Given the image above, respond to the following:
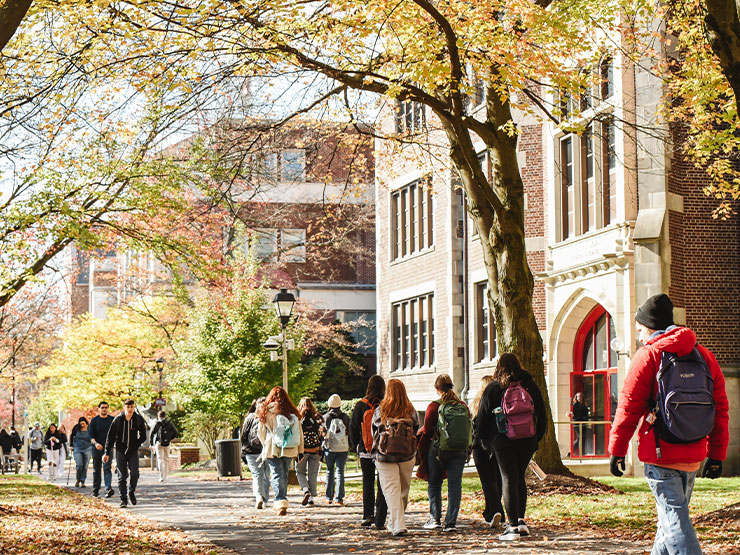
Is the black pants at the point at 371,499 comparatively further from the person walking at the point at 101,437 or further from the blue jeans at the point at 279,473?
the person walking at the point at 101,437

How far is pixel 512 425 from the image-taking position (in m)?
11.0

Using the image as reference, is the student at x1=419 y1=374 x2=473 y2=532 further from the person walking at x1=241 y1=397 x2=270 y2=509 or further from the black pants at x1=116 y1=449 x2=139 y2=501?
the black pants at x1=116 y1=449 x2=139 y2=501

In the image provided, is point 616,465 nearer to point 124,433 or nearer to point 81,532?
point 81,532

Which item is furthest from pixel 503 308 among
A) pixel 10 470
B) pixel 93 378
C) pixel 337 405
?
pixel 10 470

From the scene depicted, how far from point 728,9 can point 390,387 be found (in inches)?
213

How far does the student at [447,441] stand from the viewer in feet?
39.4

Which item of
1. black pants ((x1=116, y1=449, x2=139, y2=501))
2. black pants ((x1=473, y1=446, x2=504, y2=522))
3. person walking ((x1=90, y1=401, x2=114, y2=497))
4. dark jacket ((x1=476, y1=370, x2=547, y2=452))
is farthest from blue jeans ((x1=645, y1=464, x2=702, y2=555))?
person walking ((x1=90, y1=401, x2=114, y2=497))

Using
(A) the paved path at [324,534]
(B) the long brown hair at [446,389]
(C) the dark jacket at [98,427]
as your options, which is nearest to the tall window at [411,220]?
(C) the dark jacket at [98,427]

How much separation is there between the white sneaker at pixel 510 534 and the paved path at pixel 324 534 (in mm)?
105

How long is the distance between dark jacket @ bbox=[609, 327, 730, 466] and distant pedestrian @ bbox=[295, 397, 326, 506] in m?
10.2

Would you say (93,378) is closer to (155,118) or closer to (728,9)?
(155,118)

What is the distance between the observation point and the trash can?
26.7m

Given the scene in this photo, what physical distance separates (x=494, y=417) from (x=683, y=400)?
446 centimetres

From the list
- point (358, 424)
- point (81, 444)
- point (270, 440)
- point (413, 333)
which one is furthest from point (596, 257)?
point (358, 424)
